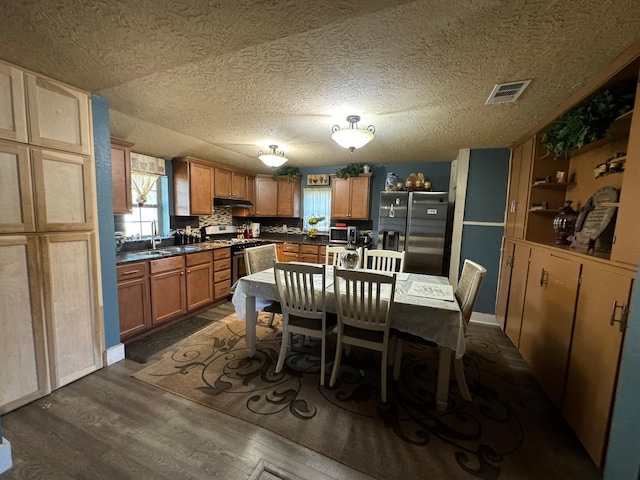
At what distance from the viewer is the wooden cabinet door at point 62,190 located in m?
1.80

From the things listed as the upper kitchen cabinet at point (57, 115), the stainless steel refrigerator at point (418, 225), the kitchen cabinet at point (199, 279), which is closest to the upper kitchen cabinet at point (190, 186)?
the kitchen cabinet at point (199, 279)

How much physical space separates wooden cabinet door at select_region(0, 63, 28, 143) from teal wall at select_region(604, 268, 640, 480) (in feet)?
11.7

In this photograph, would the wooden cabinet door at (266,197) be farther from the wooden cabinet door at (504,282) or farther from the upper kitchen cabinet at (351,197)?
the wooden cabinet door at (504,282)

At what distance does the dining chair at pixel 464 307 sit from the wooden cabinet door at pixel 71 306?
2.52 m

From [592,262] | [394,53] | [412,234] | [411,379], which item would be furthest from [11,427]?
[412,234]

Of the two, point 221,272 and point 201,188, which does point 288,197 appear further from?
point 221,272

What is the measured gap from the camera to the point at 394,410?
5.98ft

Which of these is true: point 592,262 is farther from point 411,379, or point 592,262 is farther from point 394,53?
point 394,53

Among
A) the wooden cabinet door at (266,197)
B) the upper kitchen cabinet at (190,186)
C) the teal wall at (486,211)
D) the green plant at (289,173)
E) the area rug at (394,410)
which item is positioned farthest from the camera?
the wooden cabinet door at (266,197)

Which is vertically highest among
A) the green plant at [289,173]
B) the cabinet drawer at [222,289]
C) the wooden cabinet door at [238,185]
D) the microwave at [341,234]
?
the green plant at [289,173]

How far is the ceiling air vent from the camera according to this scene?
1.75 meters

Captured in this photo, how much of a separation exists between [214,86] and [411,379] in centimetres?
281

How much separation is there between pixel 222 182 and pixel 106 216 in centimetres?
219

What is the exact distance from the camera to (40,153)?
1779 mm
